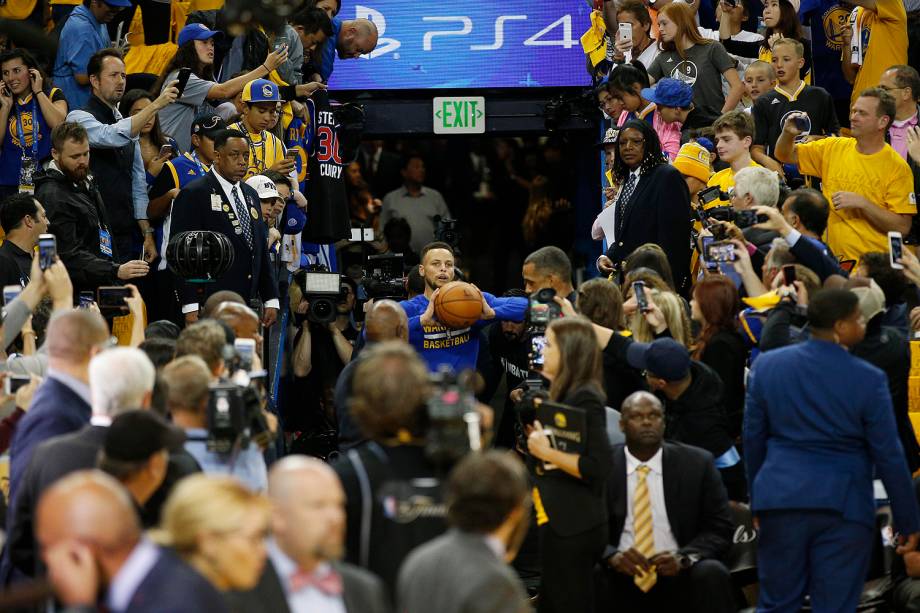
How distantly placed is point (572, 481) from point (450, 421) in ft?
6.47

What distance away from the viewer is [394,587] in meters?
4.13

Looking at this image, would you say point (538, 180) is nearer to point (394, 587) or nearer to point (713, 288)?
point (713, 288)

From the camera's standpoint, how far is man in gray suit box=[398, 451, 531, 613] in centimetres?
347

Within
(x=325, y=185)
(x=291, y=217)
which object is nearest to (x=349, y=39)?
(x=325, y=185)

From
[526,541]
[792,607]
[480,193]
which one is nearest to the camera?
[792,607]

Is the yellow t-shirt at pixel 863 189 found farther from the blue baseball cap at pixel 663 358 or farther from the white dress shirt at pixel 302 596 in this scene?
the white dress shirt at pixel 302 596

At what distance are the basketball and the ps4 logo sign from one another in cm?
659

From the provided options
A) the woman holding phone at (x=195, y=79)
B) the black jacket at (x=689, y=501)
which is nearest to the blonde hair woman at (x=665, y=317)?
the black jacket at (x=689, y=501)

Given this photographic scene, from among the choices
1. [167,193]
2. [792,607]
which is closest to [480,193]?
[167,193]

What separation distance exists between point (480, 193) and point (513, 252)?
1.19 meters

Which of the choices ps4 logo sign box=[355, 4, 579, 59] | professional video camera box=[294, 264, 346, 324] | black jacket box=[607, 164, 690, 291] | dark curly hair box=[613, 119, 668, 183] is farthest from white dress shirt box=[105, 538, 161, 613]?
ps4 logo sign box=[355, 4, 579, 59]

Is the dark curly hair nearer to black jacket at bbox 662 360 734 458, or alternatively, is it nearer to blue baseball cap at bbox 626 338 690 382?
black jacket at bbox 662 360 734 458

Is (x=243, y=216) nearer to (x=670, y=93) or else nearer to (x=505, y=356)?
(x=505, y=356)

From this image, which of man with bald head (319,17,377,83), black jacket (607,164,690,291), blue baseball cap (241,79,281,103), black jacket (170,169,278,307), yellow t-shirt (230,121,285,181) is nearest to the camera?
black jacket (170,169,278,307)
